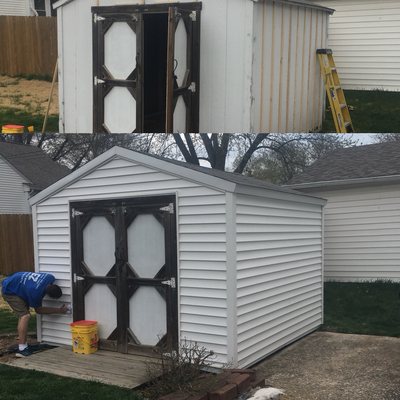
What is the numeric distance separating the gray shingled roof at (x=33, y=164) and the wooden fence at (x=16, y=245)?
20.3 ft

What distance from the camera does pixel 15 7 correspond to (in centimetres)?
2759

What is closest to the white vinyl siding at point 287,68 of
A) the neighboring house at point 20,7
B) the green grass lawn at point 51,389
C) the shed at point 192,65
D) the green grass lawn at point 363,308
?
the shed at point 192,65

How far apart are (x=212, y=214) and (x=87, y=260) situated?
7.25 feet

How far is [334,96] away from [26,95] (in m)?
9.93

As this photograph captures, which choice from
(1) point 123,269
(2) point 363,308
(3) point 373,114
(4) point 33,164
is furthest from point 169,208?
(4) point 33,164

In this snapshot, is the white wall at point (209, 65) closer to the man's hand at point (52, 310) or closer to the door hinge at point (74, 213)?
the door hinge at point (74, 213)

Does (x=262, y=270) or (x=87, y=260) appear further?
(x=87, y=260)

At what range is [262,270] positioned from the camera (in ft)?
25.6

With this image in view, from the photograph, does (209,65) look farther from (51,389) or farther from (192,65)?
(51,389)

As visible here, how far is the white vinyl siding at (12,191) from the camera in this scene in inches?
927

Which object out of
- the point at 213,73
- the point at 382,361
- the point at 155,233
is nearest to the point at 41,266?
the point at 155,233

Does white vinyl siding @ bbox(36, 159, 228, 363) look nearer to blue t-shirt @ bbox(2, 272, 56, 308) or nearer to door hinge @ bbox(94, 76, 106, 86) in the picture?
blue t-shirt @ bbox(2, 272, 56, 308)

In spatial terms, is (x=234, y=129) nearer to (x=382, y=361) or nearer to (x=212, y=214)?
(x=212, y=214)

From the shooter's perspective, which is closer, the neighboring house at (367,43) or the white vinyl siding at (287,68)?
the white vinyl siding at (287,68)
